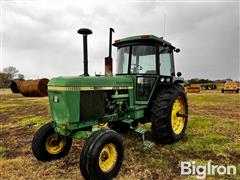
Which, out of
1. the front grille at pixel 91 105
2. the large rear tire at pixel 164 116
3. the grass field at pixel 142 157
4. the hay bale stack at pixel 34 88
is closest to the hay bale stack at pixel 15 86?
the hay bale stack at pixel 34 88

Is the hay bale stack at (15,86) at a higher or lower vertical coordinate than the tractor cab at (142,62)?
lower

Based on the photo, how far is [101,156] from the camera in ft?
12.1

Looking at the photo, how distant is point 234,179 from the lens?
3561mm

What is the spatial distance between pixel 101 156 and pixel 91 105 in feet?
3.25

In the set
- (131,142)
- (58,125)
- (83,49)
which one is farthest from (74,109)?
(131,142)

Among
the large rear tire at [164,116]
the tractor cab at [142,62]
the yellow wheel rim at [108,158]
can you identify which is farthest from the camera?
the tractor cab at [142,62]

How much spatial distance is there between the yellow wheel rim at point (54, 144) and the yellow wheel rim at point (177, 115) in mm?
2859

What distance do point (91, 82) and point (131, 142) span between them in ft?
7.23

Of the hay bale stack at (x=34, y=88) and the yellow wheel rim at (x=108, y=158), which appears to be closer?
the yellow wheel rim at (x=108, y=158)

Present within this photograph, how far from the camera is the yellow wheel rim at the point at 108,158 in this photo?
145 inches

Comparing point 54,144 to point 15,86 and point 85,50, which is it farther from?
point 85,50

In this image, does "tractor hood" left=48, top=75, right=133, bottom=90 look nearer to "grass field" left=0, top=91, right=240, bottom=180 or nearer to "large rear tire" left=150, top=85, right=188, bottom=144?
"large rear tire" left=150, top=85, right=188, bottom=144

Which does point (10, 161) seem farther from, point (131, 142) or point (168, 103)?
point (168, 103)

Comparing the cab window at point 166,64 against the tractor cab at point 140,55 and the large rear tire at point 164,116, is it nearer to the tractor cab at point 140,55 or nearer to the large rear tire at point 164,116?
the tractor cab at point 140,55
